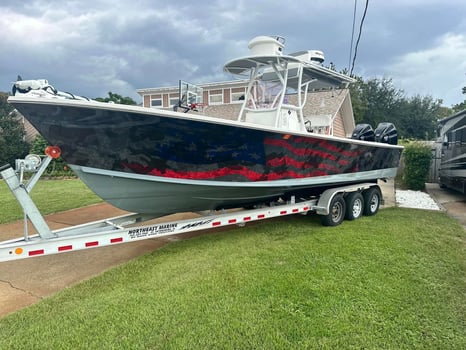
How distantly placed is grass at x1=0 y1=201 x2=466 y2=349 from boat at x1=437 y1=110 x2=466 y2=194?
542 cm

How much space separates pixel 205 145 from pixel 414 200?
295 inches

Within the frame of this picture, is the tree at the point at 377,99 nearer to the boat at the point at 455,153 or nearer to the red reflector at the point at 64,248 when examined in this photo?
the boat at the point at 455,153

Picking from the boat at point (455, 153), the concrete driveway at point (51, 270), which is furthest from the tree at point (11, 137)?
the boat at point (455, 153)

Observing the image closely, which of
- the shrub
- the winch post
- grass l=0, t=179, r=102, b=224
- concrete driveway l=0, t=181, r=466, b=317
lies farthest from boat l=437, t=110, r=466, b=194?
grass l=0, t=179, r=102, b=224

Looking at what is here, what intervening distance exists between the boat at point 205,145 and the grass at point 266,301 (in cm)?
89

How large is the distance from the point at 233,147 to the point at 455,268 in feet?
9.73

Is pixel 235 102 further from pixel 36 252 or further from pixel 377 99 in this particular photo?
pixel 377 99

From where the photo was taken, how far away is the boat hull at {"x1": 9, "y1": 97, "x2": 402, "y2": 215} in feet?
10.7

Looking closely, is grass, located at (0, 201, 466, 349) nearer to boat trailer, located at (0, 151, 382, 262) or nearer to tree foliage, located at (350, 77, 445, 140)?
boat trailer, located at (0, 151, 382, 262)

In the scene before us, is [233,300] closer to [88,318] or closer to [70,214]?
[88,318]

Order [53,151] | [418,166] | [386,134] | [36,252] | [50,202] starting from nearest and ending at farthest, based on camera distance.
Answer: [36,252] → [53,151] → [386,134] → [50,202] → [418,166]

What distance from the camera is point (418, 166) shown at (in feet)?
37.1

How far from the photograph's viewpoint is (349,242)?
4.64m

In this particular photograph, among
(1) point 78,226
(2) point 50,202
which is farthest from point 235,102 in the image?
(1) point 78,226
